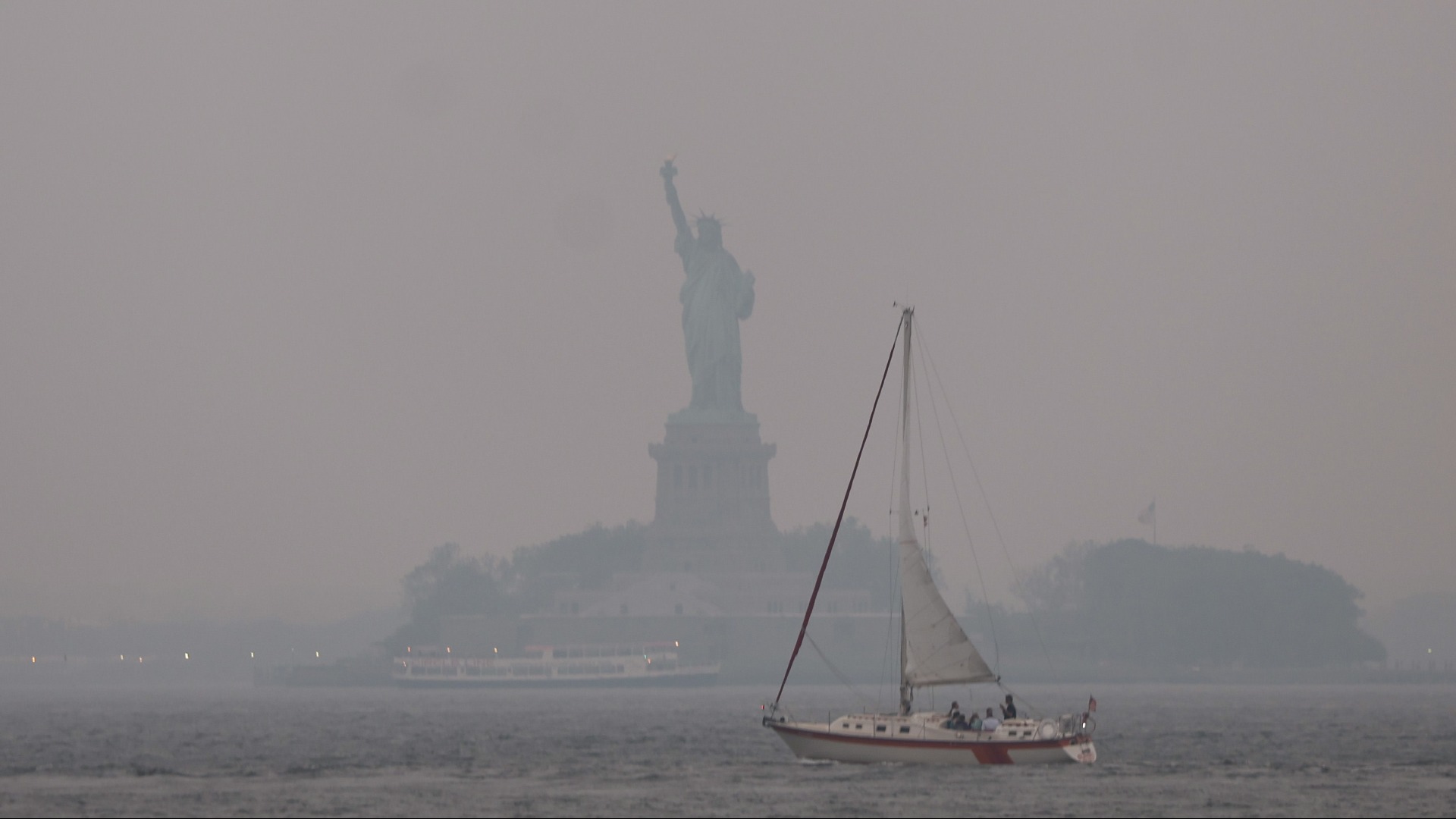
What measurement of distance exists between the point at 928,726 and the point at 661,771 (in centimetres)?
1079

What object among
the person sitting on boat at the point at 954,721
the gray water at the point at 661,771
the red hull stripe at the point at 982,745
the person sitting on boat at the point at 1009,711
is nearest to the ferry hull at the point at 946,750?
the red hull stripe at the point at 982,745

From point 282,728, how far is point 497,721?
13.6 m

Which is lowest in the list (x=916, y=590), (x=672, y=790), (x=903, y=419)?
(x=672, y=790)

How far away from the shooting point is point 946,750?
82500 mm

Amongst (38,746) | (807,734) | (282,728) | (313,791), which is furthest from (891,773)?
(282,728)

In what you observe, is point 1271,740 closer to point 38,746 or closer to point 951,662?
point 951,662

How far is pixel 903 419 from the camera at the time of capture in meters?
84.8

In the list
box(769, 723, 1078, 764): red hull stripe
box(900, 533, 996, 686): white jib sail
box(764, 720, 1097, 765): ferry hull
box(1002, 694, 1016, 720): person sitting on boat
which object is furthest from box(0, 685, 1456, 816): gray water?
box(900, 533, 996, 686): white jib sail

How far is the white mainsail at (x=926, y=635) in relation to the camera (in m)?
83.2

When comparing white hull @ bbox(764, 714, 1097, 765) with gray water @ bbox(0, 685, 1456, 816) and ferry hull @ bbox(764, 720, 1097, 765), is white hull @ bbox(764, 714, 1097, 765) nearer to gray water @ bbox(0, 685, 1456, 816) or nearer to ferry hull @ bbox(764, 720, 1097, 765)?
ferry hull @ bbox(764, 720, 1097, 765)

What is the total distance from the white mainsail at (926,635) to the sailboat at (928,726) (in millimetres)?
24

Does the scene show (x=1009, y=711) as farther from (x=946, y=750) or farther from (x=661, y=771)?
(x=661, y=771)

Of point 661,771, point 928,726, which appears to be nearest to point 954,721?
point 928,726

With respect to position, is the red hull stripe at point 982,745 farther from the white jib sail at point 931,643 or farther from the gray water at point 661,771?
the white jib sail at point 931,643
